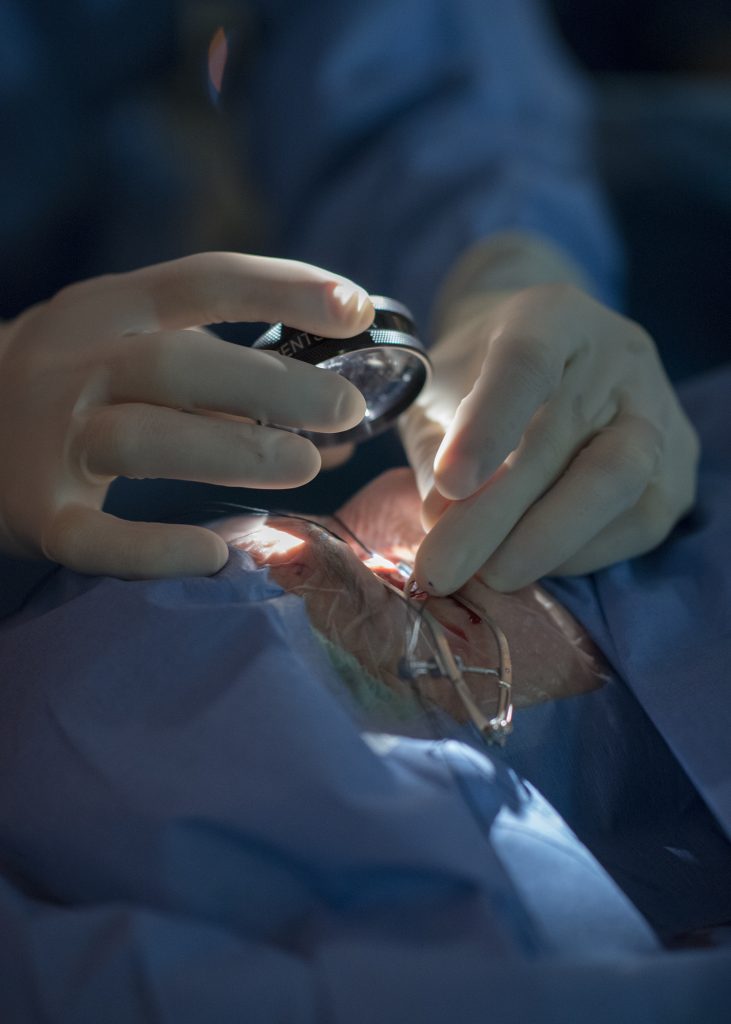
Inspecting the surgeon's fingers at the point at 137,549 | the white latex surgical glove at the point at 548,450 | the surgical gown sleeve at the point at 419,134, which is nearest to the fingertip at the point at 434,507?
the white latex surgical glove at the point at 548,450

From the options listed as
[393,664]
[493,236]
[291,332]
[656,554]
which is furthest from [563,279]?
[393,664]

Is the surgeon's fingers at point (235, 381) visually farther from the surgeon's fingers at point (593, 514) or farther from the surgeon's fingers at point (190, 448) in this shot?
the surgeon's fingers at point (593, 514)

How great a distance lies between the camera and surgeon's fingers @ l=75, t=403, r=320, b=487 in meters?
0.89

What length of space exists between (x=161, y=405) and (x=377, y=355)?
253 millimetres

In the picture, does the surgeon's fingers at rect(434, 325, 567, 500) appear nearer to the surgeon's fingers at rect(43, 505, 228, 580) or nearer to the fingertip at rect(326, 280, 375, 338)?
the fingertip at rect(326, 280, 375, 338)

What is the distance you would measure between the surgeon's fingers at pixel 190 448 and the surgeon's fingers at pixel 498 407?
0.50ft

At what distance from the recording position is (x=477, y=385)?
983 millimetres

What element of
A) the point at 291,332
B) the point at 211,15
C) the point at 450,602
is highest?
the point at 211,15

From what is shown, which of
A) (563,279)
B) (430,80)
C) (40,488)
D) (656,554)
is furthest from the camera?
(430,80)

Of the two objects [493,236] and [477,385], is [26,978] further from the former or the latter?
[493,236]

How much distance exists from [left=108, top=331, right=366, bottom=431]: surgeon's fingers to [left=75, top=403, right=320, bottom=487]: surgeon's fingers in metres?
0.02

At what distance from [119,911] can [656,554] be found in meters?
0.79

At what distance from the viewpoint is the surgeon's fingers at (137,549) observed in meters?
0.84

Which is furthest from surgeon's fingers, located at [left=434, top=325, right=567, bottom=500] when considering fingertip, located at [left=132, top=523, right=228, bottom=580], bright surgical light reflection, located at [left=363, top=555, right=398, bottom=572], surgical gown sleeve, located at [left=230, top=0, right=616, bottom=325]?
surgical gown sleeve, located at [left=230, top=0, right=616, bottom=325]
